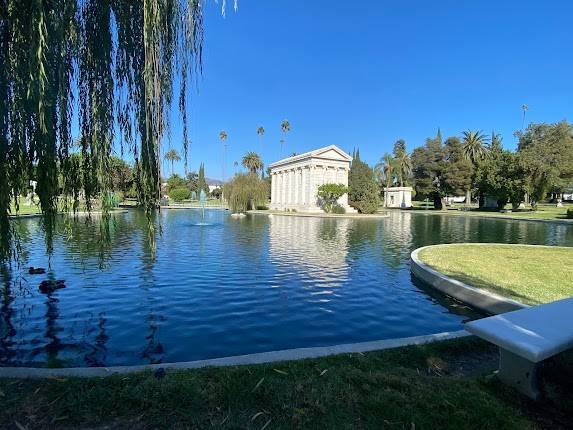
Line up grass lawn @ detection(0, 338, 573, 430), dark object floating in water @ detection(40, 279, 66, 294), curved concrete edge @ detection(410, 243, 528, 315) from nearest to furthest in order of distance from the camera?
grass lawn @ detection(0, 338, 573, 430) < curved concrete edge @ detection(410, 243, 528, 315) < dark object floating in water @ detection(40, 279, 66, 294)

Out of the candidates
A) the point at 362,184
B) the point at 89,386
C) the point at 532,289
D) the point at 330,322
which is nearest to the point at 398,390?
the point at 89,386

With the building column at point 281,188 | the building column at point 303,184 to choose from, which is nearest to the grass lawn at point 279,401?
the building column at point 303,184

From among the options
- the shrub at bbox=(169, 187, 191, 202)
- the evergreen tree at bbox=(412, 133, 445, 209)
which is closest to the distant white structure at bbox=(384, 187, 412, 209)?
the evergreen tree at bbox=(412, 133, 445, 209)

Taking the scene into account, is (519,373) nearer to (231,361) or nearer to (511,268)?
(231,361)

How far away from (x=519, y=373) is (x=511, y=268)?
907cm

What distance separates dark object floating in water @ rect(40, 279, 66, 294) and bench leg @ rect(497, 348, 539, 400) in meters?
10.1

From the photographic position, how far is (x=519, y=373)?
3988mm

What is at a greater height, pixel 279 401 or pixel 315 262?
pixel 279 401

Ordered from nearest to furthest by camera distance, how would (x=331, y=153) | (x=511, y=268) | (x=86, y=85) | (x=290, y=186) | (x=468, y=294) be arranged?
(x=86, y=85)
(x=468, y=294)
(x=511, y=268)
(x=331, y=153)
(x=290, y=186)

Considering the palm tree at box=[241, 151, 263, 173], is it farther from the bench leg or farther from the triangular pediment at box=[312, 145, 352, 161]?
the bench leg

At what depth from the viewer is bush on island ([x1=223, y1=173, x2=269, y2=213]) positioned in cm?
4797

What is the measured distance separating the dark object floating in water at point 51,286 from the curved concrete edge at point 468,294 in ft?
33.5

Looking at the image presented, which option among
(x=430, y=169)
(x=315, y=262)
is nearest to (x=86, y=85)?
(x=315, y=262)

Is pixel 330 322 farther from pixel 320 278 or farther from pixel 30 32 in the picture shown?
pixel 30 32
